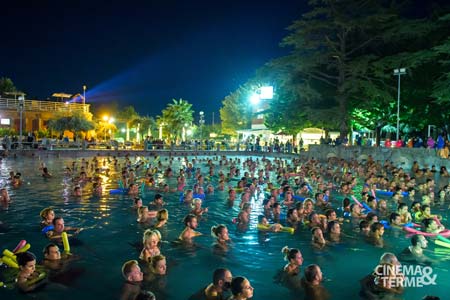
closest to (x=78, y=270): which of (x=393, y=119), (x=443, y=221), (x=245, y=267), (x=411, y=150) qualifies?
(x=245, y=267)

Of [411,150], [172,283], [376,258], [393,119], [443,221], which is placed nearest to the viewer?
[172,283]

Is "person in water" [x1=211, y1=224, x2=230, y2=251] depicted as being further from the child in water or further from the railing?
the railing

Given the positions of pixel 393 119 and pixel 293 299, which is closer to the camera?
pixel 293 299

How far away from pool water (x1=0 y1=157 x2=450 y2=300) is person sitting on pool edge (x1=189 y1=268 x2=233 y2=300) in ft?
1.02

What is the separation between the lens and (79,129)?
151 ft

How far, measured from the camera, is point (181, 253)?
9344mm

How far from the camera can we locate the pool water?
7.34 m

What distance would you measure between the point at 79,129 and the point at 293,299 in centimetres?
4333

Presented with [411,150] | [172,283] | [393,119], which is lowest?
[172,283]

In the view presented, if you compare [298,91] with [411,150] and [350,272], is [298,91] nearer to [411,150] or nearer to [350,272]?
[411,150]

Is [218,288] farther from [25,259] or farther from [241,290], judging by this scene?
[25,259]

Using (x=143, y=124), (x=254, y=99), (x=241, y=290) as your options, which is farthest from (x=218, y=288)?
(x=143, y=124)

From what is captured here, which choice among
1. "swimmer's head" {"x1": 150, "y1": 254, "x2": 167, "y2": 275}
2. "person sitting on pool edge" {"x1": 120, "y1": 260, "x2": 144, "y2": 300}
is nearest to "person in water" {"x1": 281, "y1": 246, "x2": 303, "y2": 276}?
"swimmer's head" {"x1": 150, "y1": 254, "x2": 167, "y2": 275}

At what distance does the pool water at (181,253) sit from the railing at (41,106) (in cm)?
4377
